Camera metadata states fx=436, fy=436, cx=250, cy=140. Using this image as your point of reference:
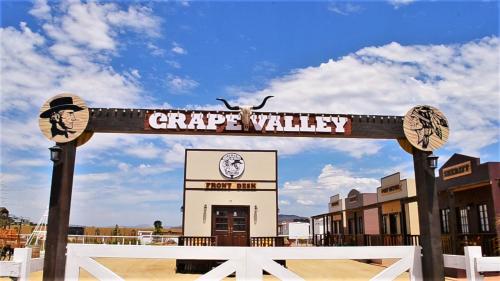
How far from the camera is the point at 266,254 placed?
6504 millimetres

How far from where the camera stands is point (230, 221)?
18188mm

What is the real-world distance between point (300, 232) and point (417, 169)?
2662 centimetres

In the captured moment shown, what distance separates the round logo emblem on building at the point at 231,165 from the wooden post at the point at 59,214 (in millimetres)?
10690

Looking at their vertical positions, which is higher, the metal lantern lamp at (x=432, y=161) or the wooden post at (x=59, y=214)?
the metal lantern lamp at (x=432, y=161)

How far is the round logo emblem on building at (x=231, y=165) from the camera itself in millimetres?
17844

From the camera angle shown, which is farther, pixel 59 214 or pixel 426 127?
pixel 426 127

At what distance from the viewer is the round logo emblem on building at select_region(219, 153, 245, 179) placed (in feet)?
58.5

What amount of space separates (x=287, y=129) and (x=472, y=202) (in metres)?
12.2

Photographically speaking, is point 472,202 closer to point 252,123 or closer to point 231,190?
point 231,190

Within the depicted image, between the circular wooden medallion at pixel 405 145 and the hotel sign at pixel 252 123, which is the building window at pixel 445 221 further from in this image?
the hotel sign at pixel 252 123

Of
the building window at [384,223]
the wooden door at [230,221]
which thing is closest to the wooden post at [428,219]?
the wooden door at [230,221]

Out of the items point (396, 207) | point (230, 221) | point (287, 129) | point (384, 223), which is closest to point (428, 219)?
point (287, 129)

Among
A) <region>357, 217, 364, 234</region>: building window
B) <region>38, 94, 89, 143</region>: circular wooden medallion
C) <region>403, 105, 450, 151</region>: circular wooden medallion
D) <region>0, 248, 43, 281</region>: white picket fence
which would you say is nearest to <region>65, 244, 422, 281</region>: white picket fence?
<region>0, 248, 43, 281</region>: white picket fence

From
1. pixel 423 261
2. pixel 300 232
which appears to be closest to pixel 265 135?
pixel 423 261
